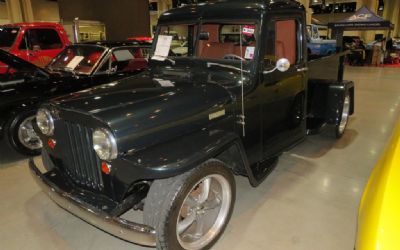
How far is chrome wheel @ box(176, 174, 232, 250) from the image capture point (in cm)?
222

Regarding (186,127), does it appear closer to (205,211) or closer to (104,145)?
(104,145)

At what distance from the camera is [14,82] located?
400cm

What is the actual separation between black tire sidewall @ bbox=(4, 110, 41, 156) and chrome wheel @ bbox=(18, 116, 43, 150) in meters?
0.04

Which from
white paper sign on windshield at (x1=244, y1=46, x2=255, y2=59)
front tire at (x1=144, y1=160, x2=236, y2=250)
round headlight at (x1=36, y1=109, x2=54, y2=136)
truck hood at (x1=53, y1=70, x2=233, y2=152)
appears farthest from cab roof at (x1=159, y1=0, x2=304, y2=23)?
round headlight at (x1=36, y1=109, x2=54, y2=136)

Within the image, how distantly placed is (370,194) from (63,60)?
4777mm

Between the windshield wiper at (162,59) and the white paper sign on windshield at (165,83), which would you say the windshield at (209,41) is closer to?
the windshield wiper at (162,59)

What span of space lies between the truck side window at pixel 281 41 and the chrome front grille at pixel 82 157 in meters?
1.59

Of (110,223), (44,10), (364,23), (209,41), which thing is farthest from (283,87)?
(44,10)

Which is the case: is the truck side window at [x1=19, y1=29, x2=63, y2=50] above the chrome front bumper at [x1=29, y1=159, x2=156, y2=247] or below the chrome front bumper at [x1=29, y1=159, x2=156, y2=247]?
above

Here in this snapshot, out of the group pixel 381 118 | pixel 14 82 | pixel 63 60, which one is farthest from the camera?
pixel 381 118

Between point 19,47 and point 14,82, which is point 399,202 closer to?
point 14,82

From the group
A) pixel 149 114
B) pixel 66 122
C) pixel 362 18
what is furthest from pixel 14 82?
pixel 362 18

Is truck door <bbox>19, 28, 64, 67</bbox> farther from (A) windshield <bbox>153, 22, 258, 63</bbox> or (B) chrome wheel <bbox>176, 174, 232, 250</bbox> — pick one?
(B) chrome wheel <bbox>176, 174, 232, 250</bbox>

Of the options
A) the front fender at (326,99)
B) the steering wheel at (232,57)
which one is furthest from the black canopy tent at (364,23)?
the steering wheel at (232,57)
